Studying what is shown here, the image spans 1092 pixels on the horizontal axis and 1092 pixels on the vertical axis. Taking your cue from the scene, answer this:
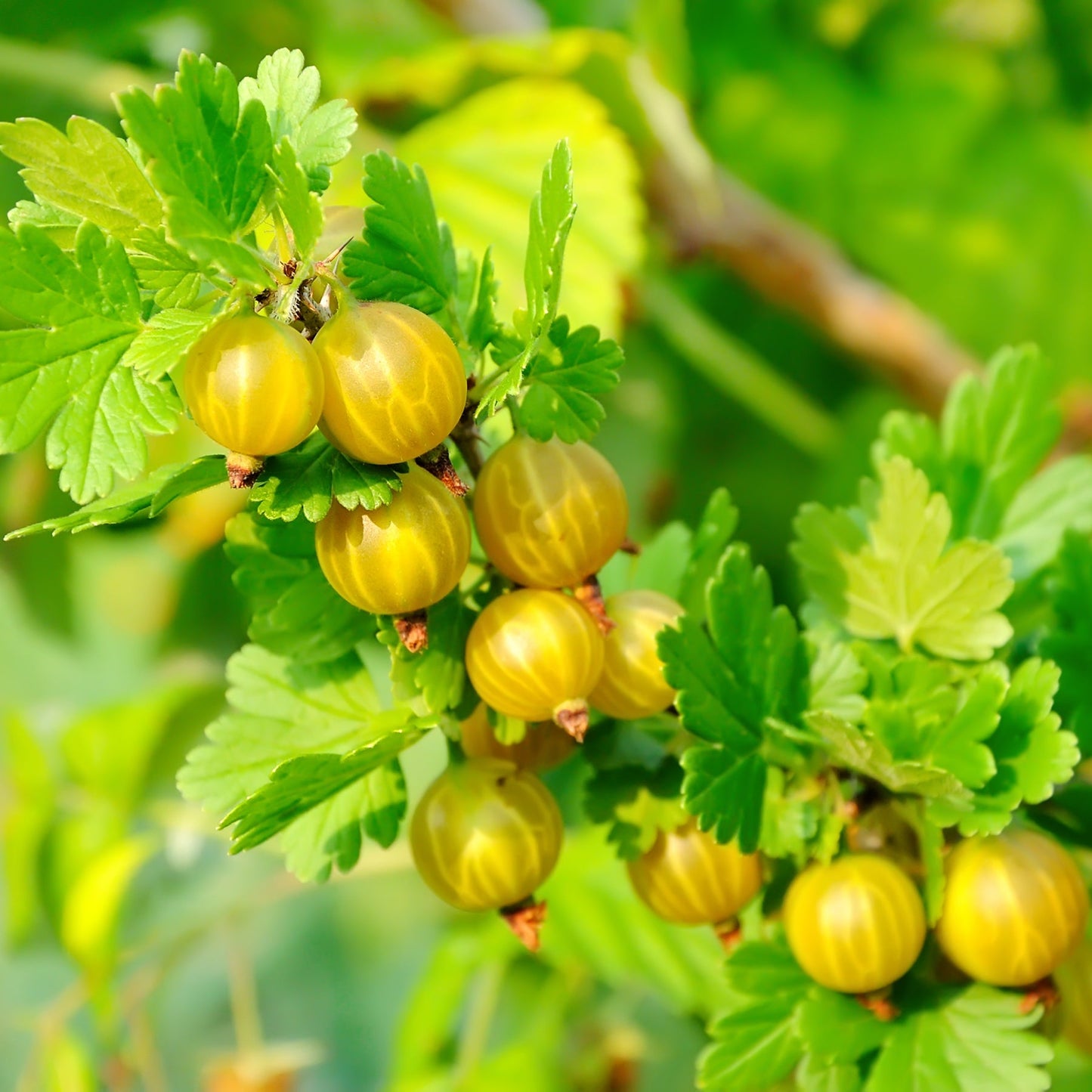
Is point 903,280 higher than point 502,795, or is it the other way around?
point 502,795

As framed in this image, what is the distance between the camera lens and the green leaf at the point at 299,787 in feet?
0.68

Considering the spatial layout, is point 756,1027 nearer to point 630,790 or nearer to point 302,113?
point 630,790

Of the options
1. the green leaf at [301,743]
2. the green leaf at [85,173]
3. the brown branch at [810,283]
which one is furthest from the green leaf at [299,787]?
the brown branch at [810,283]

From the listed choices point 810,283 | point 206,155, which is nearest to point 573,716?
point 206,155

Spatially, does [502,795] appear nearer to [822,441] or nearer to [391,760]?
[391,760]

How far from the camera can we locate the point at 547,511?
217 mm

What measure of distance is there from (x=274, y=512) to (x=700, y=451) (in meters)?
0.68

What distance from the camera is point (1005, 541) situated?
0.31 m

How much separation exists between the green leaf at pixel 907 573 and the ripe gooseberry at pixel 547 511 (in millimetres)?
77

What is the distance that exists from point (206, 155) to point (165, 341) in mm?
31

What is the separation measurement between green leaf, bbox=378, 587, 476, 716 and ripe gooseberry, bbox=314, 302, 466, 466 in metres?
0.04

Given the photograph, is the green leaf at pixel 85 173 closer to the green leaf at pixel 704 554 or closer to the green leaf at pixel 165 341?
the green leaf at pixel 165 341

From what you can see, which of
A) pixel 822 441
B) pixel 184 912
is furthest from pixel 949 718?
pixel 184 912

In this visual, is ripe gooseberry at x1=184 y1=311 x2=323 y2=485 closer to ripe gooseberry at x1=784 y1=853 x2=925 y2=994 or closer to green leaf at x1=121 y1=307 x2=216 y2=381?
green leaf at x1=121 y1=307 x2=216 y2=381
